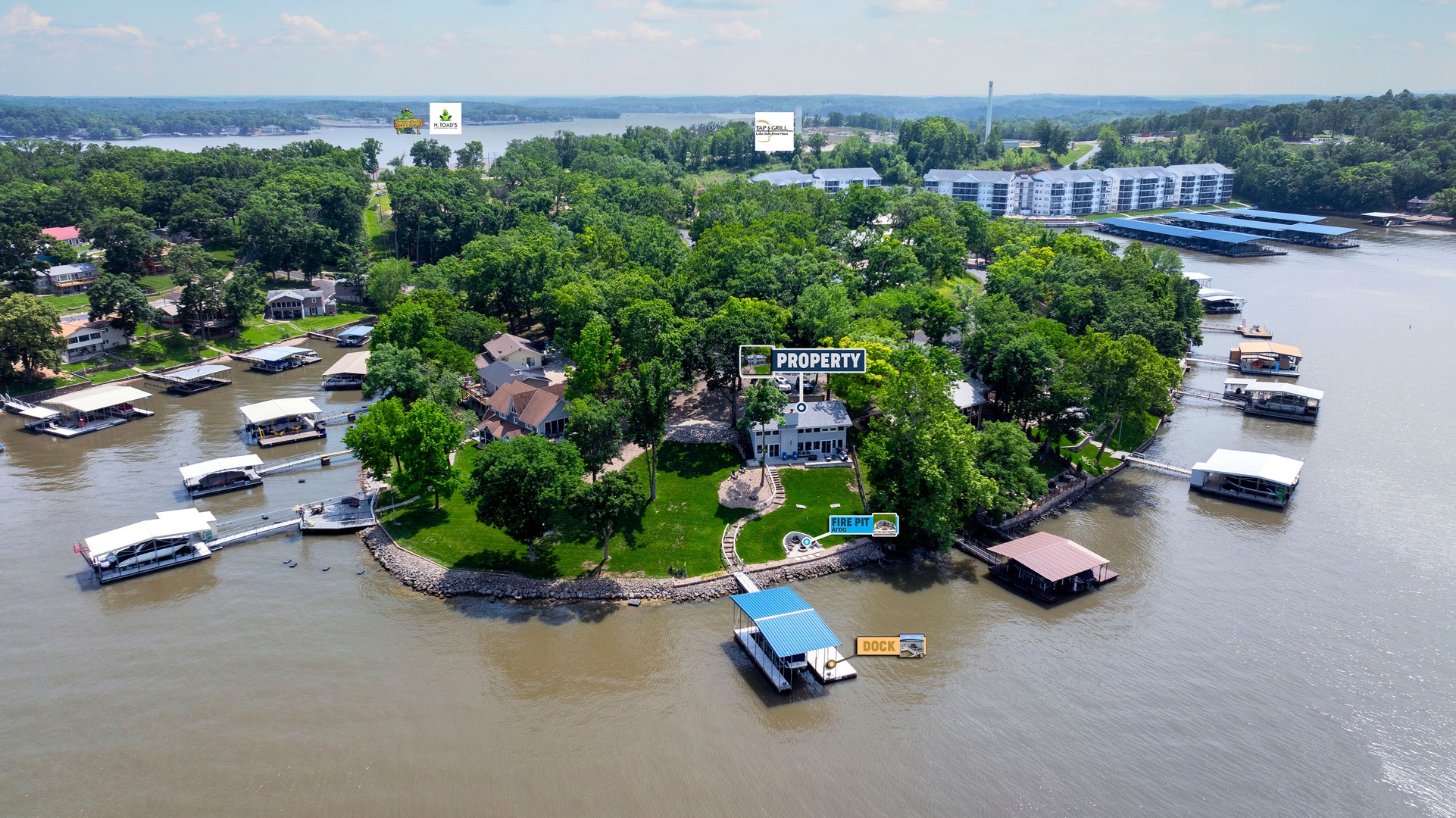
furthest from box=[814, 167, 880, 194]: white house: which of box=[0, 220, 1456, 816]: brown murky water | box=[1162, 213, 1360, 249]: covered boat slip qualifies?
box=[0, 220, 1456, 816]: brown murky water

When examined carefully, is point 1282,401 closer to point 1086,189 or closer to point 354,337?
point 354,337

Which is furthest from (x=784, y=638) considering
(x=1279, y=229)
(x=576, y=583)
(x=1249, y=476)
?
(x=1279, y=229)

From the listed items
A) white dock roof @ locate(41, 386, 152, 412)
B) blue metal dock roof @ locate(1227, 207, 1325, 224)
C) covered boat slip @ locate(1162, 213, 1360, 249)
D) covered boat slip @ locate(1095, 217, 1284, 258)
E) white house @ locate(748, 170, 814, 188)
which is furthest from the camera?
white house @ locate(748, 170, 814, 188)

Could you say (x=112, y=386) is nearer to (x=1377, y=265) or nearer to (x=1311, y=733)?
(x=1311, y=733)

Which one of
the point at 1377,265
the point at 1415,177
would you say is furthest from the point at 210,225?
the point at 1415,177

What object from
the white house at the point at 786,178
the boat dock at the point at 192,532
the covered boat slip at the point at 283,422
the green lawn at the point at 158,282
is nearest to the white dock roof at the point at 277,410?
the covered boat slip at the point at 283,422

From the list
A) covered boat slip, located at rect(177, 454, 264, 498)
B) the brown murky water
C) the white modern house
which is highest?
the white modern house

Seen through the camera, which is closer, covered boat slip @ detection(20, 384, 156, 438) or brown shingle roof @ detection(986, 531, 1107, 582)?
brown shingle roof @ detection(986, 531, 1107, 582)

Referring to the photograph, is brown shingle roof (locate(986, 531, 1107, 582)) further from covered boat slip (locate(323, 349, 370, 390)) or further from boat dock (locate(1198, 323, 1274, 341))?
covered boat slip (locate(323, 349, 370, 390))
